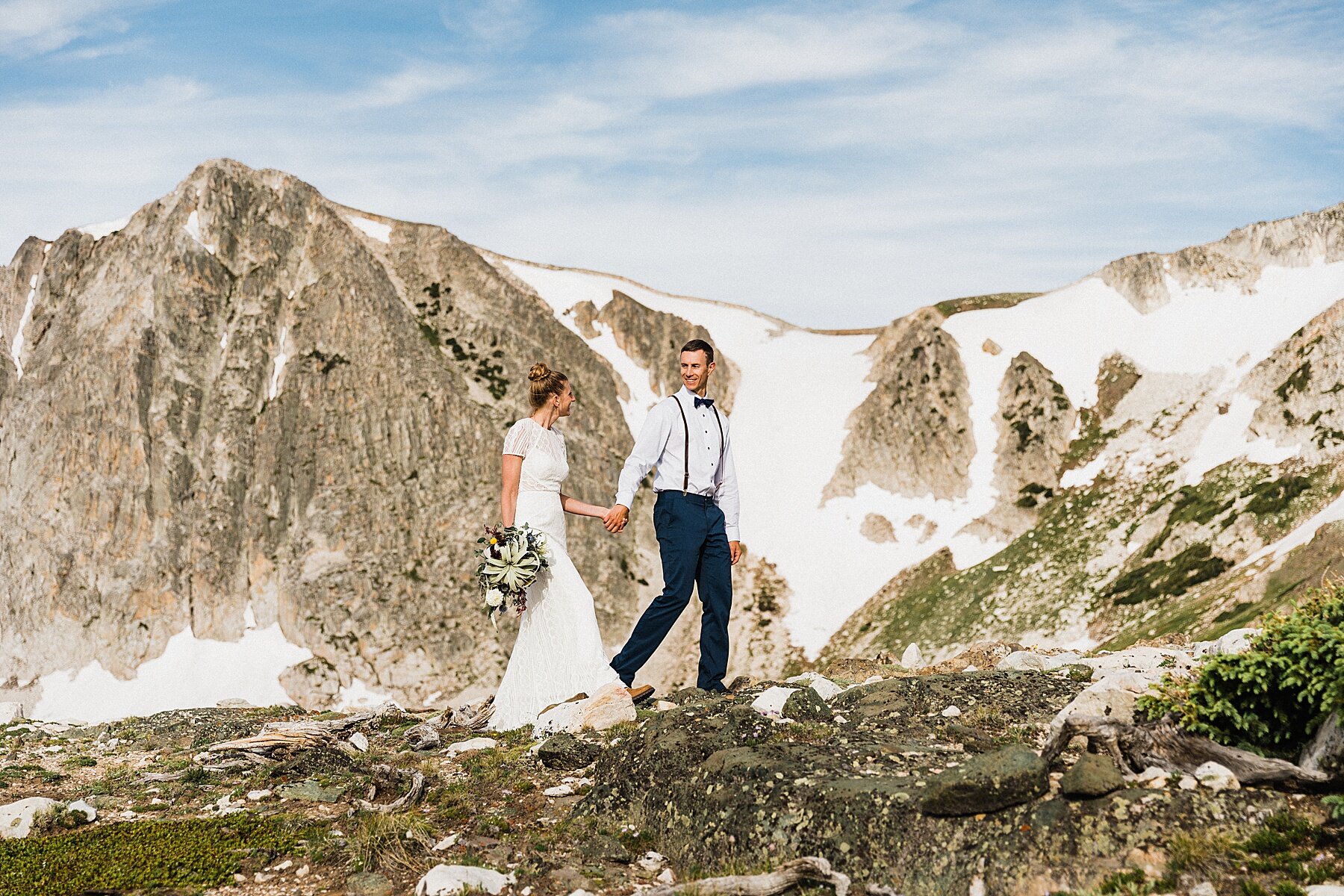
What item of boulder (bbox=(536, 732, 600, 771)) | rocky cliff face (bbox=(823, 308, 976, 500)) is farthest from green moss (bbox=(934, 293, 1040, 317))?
boulder (bbox=(536, 732, 600, 771))

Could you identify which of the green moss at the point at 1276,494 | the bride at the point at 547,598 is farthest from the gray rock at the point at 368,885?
the green moss at the point at 1276,494

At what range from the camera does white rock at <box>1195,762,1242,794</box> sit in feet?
21.6

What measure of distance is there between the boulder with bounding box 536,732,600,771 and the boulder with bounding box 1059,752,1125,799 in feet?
16.1

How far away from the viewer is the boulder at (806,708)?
392 inches

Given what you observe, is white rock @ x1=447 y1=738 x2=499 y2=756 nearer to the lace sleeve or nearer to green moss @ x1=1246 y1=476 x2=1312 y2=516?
the lace sleeve

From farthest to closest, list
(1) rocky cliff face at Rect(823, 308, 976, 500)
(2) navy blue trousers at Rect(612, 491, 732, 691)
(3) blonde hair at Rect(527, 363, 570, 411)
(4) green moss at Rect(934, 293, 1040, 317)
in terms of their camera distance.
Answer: (4) green moss at Rect(934, 293, 1040, 317) → (1) rocky cliff face at Rect(823, 308, 976, 500) → (3) blonde hair at Rect(527, 363, 570, 411) → (2) navy blue trousers at Rect(612, 491, 732, 691)

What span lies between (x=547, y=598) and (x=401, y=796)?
357cm

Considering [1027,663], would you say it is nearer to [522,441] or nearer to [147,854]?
[522,441]

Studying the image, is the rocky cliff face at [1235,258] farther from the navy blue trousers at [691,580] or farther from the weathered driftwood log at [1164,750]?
the weathered driftwood log at [1164,750]

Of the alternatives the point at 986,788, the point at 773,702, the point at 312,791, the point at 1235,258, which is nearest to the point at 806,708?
the point at 773,702

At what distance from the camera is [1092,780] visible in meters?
6.73

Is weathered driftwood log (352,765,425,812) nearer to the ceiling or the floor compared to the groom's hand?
nearer to the floor

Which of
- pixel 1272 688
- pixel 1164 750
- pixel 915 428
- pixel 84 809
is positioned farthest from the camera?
pixel 915 428

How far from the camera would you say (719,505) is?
12.4 metres
